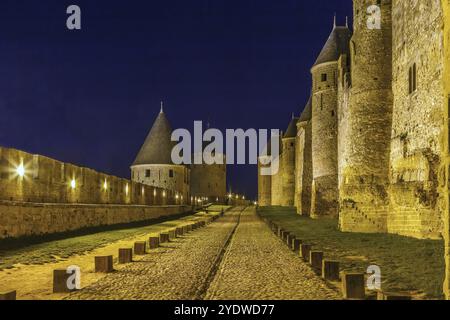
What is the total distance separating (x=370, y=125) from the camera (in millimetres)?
19938

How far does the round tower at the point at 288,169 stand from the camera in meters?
53.2

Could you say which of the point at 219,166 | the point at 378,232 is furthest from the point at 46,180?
the point at 219,166

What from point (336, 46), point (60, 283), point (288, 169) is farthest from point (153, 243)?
point (288, 169)

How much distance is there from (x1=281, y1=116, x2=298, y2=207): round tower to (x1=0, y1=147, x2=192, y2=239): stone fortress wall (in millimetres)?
25375

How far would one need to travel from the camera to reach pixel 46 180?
61.8 feet

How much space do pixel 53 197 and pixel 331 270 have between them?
1350 cm

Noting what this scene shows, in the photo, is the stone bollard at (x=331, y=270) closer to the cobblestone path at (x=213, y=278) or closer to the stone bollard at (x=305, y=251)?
the cobblestone path at (x=213, y=278)

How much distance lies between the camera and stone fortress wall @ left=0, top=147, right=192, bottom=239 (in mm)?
15766

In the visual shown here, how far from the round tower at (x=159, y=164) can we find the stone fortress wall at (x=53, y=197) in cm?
2222

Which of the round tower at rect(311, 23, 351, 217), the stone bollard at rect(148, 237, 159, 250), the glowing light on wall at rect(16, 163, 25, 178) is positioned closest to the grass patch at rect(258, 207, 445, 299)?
the stone bollard at rect(148, 237, 159, 250)

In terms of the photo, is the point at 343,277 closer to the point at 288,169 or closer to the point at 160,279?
the point at 160,279
